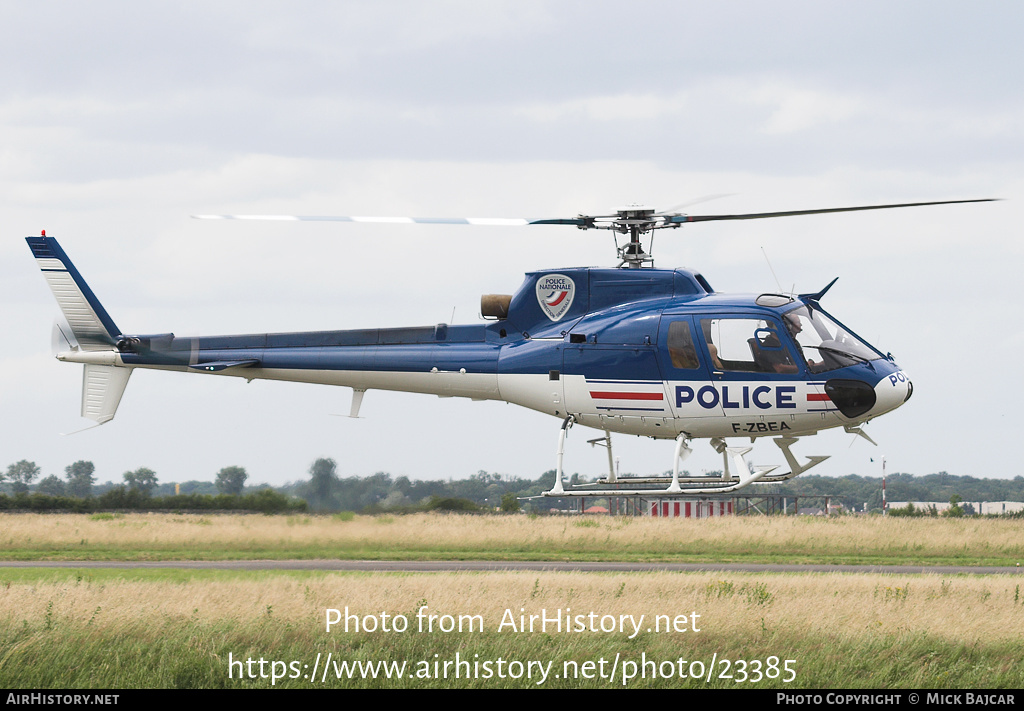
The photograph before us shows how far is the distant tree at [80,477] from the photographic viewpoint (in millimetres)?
66688

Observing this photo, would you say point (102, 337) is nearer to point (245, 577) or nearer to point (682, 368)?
point (245, 577)

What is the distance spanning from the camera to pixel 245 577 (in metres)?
29.7

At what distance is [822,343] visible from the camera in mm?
19703

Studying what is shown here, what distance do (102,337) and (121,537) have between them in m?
17.8

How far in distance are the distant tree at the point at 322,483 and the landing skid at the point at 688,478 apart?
26.6 ft

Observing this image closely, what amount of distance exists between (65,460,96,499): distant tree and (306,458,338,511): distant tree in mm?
42412

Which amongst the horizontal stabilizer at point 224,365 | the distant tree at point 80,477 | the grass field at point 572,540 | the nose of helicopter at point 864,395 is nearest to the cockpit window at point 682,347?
the nose of helicopter at point 864,395

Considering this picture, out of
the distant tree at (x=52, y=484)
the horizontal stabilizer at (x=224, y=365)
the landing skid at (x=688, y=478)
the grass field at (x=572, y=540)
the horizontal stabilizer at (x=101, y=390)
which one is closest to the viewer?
the landing skid at (x=688, y=478)

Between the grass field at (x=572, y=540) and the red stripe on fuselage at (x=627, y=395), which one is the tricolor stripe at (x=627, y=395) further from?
the grass field at (x=572, y=540)

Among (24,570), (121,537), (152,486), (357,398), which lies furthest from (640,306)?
(152,486)

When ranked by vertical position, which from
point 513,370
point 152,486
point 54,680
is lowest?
point 54,680

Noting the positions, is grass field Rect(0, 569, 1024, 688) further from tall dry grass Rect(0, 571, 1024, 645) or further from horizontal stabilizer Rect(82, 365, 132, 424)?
horizontal stabilizer Rect(82, 365, 132, 424)

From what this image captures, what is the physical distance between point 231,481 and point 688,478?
15575 mm

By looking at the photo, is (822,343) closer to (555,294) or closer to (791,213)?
(791,213)
